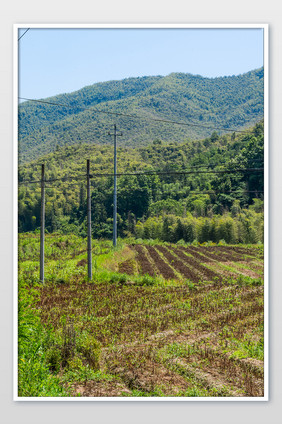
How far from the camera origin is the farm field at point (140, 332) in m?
4.27

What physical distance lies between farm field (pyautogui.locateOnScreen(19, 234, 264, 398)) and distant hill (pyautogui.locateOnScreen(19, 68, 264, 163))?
1.69 m

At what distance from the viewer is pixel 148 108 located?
7.37 meters

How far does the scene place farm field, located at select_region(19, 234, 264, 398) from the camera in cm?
427

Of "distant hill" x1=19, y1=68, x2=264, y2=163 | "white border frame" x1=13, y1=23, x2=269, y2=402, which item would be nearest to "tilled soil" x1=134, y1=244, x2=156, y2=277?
"distant hill" x1=19, y1=68, x2=264, y2=163

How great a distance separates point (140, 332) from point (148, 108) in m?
3.78

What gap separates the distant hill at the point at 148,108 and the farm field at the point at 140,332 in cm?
169

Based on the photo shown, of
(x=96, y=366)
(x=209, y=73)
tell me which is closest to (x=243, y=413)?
(x=96, y=366)

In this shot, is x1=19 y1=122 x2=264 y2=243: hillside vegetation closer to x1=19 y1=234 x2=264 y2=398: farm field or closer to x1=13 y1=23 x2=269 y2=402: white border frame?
x1=19 y1=234 x2=264 y2=398: farm field

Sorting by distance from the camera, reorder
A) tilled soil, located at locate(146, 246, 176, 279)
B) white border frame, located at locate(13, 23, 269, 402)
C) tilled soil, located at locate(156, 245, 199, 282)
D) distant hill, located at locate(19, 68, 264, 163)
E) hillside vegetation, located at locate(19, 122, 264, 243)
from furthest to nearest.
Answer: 1. tilled soil, located at locate(146, 246, 176, 279)
2. tilled soil, located at locate(156, 245, 199, 282)
3. hillside vegetation, located at locate(19, 122, 264, 243)
4. distant hill, located at locate(19, 68, 264, 163)
5. white border frame, located at locate(13, 23, 269, 402)
